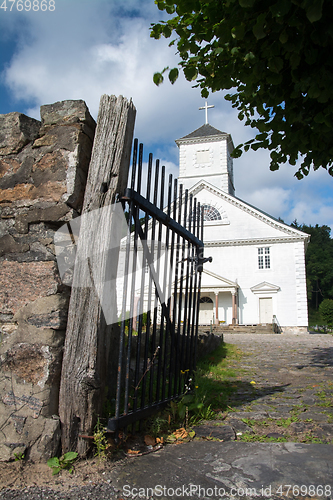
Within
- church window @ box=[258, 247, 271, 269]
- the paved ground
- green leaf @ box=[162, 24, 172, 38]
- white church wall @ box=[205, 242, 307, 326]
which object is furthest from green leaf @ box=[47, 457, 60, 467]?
church window @ box=[258, 247, 271, 269]

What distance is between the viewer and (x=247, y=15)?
10.7ft

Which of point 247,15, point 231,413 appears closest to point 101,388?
point 231,413

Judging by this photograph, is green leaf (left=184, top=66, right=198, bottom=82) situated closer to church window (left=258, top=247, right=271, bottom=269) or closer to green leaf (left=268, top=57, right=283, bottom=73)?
green leaf (left=268, top=57, right=283, bottom=73)

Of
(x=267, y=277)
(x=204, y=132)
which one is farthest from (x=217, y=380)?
(x=204, y=132)

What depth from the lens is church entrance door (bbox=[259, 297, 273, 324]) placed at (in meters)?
→ 24.3

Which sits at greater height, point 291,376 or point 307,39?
point 307,39

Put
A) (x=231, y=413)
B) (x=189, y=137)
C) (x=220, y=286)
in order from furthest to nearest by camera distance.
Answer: (x=189, y=137) < (x=220, y=286) < (x=231, y=413)

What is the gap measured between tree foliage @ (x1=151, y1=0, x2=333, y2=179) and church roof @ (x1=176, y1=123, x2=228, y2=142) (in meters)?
27.4

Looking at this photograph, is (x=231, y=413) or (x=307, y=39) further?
(x=231, y=413)

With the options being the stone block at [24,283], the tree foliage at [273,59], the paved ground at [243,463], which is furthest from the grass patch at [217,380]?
the tree foliage at [273,59]

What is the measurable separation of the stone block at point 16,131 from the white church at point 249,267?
859 inches

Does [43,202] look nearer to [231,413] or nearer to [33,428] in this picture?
[33,428]

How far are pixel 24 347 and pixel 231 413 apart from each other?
2.45 m

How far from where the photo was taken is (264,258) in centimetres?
A: 2531
